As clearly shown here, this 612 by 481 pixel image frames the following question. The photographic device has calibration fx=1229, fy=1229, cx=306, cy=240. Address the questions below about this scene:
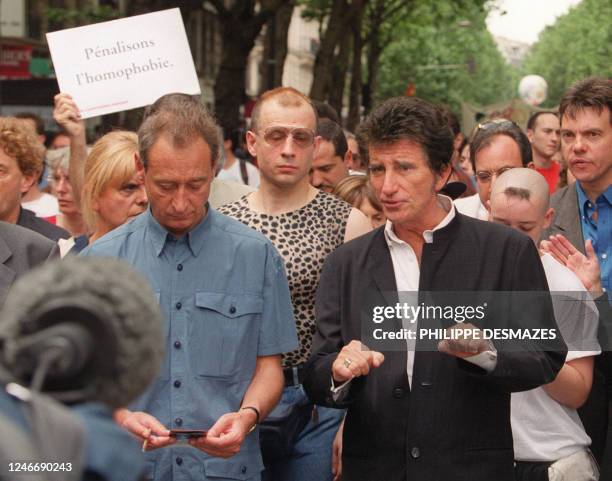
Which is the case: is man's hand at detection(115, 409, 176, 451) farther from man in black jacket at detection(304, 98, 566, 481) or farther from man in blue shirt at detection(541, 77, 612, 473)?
man in blue shirt at detection(541, 77, 612, 473)

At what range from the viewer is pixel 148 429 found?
3.85 metres

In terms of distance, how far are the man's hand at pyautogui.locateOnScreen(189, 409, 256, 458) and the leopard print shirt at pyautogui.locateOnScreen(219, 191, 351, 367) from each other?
4.00 feet

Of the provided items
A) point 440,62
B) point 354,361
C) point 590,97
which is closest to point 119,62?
point 590,97

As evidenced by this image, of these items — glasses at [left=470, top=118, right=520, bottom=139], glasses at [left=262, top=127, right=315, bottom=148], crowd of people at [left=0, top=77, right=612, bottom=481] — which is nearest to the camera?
crowd of people at [left=0, top=77, right=612, bottom=481]

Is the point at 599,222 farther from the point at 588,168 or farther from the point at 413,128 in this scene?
the point at 413,128

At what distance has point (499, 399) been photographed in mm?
4129

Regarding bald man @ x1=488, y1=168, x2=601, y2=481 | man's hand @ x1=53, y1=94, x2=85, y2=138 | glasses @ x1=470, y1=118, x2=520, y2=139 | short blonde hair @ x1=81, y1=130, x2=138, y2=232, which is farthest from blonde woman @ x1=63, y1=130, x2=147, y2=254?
glasses @ x1=470, y1=118, x2=520, y2=139

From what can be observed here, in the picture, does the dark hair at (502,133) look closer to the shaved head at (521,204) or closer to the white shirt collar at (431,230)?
the shaved head at (521,204)

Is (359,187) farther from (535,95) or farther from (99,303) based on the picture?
(535,95)

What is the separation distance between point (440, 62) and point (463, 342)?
269 feet

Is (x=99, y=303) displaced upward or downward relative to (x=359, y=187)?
upward

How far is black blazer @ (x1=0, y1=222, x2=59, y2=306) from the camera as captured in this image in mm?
4395

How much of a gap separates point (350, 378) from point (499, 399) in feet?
1.90

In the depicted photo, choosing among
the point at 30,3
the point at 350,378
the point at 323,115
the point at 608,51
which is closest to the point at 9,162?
the point at 350,378
